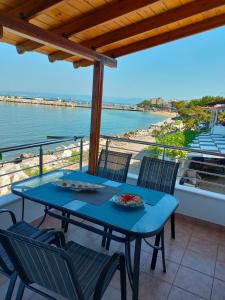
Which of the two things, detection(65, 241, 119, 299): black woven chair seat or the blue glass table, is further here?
the blue glass table

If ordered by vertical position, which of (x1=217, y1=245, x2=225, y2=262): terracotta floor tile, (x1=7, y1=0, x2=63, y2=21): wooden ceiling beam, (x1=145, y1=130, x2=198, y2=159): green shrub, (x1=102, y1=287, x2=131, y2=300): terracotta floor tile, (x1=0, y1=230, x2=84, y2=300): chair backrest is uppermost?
(x1=7, y1=0, x2=63, y2=21): wooden ceiling beam

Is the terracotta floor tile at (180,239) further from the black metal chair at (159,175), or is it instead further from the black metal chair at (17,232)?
the black metal chair at (17,232)

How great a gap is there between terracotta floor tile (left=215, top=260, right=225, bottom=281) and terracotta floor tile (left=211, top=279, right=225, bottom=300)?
0.20 feet

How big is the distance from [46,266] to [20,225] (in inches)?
31.8

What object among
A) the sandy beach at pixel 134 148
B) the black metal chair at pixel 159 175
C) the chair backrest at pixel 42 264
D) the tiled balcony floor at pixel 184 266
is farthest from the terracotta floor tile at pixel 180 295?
the sandy beach at pixel 134 148

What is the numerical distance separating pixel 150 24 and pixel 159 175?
5.19 feet

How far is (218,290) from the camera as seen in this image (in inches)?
75.2

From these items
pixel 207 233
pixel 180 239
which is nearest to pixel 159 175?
pixel 180 239

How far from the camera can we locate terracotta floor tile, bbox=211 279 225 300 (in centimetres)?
184

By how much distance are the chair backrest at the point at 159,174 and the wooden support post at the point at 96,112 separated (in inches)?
43.3

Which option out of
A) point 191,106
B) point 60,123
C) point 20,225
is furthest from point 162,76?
point 20,225

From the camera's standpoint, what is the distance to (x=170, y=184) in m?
2.41

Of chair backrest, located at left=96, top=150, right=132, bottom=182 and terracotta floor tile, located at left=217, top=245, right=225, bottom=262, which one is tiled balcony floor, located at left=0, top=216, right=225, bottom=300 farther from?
chair backrest, located at left=96, top=150, right=132, bottom=182

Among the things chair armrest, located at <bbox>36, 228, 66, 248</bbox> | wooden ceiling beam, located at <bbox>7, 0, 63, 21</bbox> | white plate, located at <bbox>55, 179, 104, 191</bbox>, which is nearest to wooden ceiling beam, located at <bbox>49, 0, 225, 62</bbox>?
wooden ceiling beam, located at <bbox>7, 0, 63, 21</bbox>
